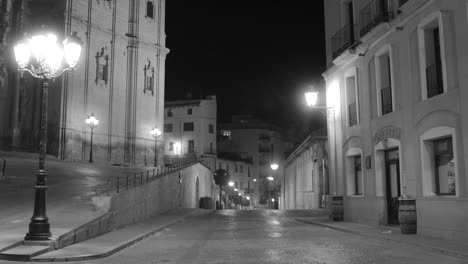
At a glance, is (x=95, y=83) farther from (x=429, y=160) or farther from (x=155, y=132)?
(x=429, y=160)

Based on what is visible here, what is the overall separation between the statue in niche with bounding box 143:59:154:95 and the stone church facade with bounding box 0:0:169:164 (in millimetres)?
99

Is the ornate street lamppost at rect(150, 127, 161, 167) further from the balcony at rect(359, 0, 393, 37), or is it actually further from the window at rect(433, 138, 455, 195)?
the window at rect(433, 138, 455, 195)

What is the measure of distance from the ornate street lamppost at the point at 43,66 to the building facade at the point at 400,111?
33.1ft

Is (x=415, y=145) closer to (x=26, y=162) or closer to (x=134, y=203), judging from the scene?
(x=134, y=203)

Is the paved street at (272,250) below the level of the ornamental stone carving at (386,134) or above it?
below

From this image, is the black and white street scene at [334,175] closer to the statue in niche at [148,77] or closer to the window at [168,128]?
the statue in niche at [148,77]

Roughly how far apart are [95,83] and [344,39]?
28164mm

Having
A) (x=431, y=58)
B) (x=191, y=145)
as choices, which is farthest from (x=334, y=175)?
(x=191, y=145)

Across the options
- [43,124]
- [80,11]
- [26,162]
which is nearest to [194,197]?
[26,162]

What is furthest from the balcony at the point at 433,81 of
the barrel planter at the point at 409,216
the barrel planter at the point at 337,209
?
the barrel planter at the point at 337,209

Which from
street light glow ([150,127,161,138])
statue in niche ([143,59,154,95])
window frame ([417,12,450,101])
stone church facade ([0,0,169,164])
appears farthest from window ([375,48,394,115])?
statue in niche ([143,59,154,95])

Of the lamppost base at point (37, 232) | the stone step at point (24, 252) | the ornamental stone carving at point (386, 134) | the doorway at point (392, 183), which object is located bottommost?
the stone step at point (24, 252)

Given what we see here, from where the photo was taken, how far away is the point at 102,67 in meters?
46.2

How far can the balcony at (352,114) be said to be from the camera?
21530mm
